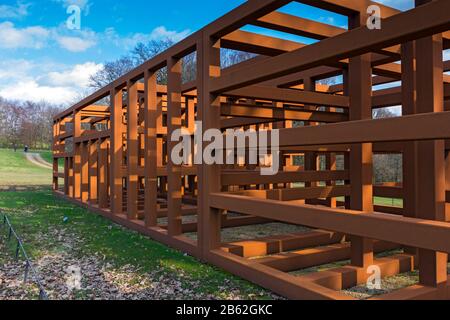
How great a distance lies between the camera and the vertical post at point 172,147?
786 centimetres

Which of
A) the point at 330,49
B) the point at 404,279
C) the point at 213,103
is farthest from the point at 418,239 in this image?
the point at 213,103

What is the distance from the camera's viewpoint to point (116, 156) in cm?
1112

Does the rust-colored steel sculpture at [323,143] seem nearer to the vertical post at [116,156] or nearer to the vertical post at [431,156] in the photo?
the vertical post at [431,156]

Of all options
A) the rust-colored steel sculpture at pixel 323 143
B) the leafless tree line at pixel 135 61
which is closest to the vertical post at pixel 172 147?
the rust-colored steel sculpture at pixel 323 143

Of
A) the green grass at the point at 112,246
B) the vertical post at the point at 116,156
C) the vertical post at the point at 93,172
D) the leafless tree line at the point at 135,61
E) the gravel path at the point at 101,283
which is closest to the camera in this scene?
the gravel path at the point at 101,283

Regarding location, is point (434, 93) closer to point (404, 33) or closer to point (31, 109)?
point (404, 33)

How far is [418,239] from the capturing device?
11.4 feet

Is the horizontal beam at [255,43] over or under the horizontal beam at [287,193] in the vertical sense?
over

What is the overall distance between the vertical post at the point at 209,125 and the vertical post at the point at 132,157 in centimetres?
396

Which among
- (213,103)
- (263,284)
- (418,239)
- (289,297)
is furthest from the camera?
(213,103)

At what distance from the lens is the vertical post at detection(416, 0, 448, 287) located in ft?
14.3

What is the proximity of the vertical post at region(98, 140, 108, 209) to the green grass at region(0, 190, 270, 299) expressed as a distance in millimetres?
569
